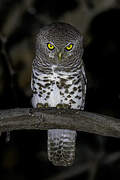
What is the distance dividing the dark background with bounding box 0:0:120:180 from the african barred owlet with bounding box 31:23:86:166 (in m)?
1.42

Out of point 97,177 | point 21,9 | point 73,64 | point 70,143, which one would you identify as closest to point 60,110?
point 73,64

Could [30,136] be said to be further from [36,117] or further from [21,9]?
[36,117]

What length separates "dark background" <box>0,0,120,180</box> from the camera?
20.3 feet

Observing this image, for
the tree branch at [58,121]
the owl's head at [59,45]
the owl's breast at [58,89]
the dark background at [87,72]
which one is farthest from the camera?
the dark background at [87,72]

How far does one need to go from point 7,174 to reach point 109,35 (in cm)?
368

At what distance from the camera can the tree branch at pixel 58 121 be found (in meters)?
3.35

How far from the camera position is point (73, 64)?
394cm

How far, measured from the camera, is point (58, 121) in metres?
3.43

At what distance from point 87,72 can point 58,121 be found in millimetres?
3812

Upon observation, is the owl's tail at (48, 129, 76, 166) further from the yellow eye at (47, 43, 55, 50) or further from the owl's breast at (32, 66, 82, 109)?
the yellow eye at (47, 43, 55, 50)

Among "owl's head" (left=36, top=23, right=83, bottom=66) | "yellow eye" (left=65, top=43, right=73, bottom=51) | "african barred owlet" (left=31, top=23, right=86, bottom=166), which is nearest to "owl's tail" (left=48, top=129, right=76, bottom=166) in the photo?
"african barred owlet" (left=31, top=23, right=86, bottom=166)

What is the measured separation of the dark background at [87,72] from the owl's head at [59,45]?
1626 millimetres

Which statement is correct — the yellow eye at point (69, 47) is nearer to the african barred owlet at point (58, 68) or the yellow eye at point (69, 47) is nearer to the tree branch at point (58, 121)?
the african barred owlet at point (58, 68)

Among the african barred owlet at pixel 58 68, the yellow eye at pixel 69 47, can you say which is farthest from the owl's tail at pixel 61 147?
the yellow eye at pixel 69 47
